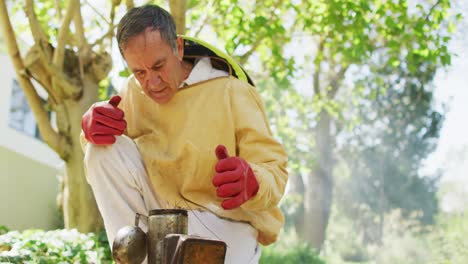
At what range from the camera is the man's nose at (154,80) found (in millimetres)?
2926

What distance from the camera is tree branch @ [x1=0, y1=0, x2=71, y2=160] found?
6.30m

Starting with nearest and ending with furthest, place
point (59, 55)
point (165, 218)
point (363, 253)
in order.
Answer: point (165, 218)
point (59, 55)
point (363, 253)

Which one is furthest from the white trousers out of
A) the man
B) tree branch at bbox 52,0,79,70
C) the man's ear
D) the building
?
the building

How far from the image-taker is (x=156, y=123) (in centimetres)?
326

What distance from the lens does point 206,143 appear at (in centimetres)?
309

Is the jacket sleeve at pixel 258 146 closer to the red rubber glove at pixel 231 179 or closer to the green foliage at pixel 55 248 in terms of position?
the red rubber glove at pixel 231 179

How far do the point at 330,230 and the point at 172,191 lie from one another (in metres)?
45.3

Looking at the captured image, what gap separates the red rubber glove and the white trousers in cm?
53

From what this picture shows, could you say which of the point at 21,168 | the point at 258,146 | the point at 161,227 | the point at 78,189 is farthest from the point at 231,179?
the point at 21,168

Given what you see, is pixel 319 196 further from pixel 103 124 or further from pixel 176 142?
pixel 103 124

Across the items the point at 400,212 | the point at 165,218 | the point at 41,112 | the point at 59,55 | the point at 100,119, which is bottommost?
the point at 165,218

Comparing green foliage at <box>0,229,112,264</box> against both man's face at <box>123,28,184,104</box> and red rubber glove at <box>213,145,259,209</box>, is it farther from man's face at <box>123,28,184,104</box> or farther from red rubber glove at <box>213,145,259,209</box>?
red rubber glove at <box>213,145,259,209</box>

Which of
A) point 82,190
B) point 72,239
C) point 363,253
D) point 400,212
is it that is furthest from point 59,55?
point 363,253

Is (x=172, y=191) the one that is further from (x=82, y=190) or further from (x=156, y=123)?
(x=82, y=190)
